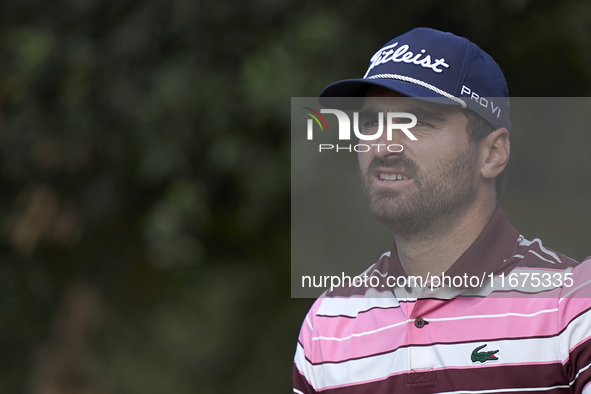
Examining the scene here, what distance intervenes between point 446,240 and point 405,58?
0.40 m

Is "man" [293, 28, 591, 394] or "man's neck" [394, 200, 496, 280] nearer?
"man" [293, 28, 591, 394]

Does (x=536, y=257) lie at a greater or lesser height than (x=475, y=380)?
greater

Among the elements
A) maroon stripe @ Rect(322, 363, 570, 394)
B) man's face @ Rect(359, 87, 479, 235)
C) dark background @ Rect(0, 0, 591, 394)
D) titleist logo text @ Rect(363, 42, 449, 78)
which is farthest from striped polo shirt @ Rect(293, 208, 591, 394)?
dark background @ Rect(0, 0, 591, 394)

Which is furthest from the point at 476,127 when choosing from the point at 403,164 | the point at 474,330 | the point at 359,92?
the point at 474,330

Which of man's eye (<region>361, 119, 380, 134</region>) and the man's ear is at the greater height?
man's eye (<region>361, 119, 380, 134</region>)

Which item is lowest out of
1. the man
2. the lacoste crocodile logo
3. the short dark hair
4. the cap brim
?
the lacoste crocodile logo

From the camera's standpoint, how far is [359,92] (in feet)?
4.97

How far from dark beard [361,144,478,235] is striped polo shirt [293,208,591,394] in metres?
0.09

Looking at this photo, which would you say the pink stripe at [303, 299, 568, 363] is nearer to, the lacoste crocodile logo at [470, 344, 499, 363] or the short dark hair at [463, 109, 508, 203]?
the lacoste crocodile logo at [470, 344, 499, 363]

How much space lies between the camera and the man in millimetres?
1229

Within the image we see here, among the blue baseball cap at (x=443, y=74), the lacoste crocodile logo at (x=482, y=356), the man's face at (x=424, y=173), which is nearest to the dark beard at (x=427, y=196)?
the man's face at (x=424, y=173)

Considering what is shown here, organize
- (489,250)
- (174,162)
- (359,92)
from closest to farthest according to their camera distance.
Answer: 1. (489,250)
2. (359,92)
3. (174,162)

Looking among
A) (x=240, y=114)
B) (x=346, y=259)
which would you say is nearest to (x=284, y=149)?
(x=240, y=114)

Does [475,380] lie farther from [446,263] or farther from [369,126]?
[369,126]
